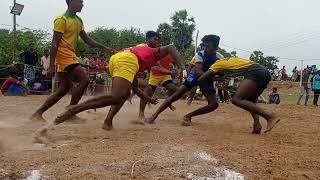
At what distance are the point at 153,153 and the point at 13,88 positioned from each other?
11.3 meters

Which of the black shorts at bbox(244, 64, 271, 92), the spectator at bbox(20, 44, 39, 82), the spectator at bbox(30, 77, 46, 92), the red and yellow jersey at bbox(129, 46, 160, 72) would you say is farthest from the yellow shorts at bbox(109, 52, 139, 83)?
the spectator at bbox(20, 44, 39, 82)

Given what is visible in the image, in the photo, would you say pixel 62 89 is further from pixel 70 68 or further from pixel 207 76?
pixel 207 76

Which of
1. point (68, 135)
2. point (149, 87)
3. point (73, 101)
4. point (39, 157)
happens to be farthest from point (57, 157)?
point (149, 87)

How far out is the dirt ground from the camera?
4320mm

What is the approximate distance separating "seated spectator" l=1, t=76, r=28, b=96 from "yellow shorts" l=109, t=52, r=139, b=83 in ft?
30.2

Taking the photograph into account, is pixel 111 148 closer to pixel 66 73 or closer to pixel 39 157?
pixel 39 157

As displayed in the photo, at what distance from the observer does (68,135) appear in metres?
6.22

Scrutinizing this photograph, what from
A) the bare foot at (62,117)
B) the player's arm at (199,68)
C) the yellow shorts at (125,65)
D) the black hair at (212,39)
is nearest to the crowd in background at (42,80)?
the player's arm at (199,68)

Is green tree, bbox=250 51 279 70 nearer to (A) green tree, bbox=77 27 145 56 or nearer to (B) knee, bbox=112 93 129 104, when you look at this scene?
(A) green tree, bbox=77 27 145 56

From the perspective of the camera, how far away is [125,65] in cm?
675

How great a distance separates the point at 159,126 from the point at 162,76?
88.9 inches

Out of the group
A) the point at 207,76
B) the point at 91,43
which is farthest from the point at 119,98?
the point at 91,43

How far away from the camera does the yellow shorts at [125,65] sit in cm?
669

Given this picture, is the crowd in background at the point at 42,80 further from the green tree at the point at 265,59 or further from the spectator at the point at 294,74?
Answer: the green tree at the point at 265,59
